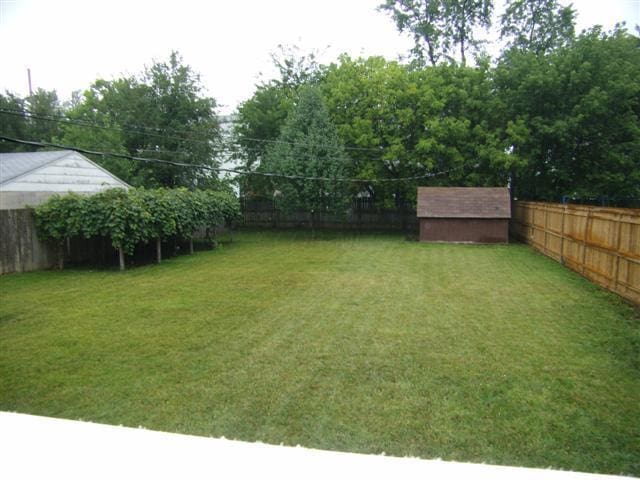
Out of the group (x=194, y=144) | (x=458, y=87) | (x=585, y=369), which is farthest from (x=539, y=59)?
(x=585, y=369)

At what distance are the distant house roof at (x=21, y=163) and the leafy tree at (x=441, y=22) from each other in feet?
79.2

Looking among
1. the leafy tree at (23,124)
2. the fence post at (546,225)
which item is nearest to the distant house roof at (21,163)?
the leafy tree at (23,124)

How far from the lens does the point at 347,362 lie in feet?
18.7

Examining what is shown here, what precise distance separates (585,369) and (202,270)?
987 centimetres

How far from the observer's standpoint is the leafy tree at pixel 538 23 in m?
28.9

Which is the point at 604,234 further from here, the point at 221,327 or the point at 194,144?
the point at 194,144

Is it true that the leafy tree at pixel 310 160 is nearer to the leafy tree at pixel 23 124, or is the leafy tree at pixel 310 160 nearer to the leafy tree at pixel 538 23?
the leafy tree at pixel 23 124

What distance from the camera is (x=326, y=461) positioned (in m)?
1.55

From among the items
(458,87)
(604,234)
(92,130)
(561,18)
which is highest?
(561,18)

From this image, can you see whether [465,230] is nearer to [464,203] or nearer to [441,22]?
[464,203]

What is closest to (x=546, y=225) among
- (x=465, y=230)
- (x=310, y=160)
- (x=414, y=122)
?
(x=465, y=230)

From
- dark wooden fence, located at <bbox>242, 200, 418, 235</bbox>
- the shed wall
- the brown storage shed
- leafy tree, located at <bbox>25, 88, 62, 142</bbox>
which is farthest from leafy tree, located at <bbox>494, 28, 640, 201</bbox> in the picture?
leafy tree, located at <bbox>25, 88, 62, 142</bbox>

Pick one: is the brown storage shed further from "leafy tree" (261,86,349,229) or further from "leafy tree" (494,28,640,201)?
"leafy tree" (261,86,349,229)

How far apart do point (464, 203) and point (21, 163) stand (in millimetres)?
17626
